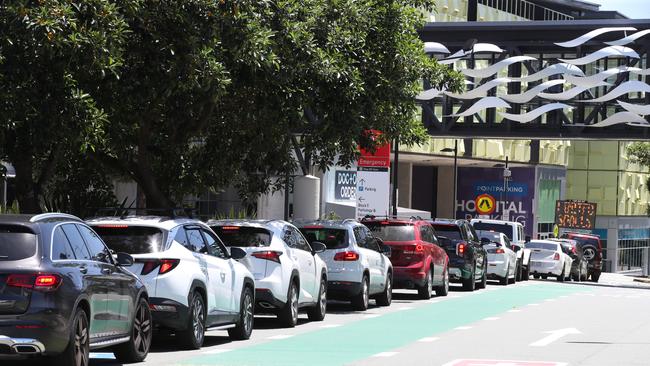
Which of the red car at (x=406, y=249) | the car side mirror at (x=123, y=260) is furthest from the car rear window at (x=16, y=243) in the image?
the red car at (x=406, y=249)

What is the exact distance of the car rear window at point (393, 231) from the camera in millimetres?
29562

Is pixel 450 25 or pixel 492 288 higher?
pixel 450 25

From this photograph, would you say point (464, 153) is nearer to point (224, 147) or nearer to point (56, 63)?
point (224, 147)

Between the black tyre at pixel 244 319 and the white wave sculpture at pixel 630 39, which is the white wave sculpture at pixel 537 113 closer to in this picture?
the white wave sculpture at pixel 630 39

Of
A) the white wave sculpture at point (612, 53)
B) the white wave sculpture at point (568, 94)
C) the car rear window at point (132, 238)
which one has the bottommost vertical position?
the car rear window at point (132, 238)

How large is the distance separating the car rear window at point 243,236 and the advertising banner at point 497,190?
6767 centimetres

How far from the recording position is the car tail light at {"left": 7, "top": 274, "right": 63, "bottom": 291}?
12.3 metres

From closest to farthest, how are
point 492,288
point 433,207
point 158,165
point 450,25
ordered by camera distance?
point 158,165 → point 492,288 → point 450,25 → point 433,207

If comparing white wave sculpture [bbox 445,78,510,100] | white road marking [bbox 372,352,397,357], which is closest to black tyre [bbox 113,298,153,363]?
white road marking [bbox 372,352,397,357]

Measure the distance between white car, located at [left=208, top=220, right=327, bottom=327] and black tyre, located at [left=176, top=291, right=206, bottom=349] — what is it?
3242 millimetres

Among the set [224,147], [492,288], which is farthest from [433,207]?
[224,147]

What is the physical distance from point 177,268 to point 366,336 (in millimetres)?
4357

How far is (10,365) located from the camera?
14.5 meters

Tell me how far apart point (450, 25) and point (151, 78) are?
26987mm
